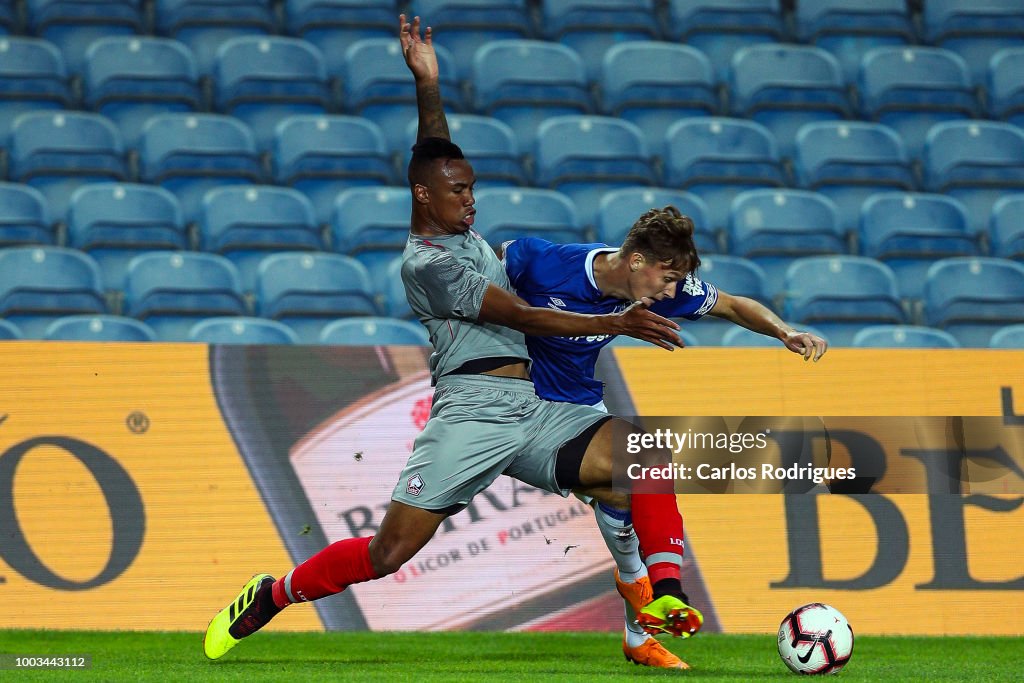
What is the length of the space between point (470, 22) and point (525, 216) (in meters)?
2.71

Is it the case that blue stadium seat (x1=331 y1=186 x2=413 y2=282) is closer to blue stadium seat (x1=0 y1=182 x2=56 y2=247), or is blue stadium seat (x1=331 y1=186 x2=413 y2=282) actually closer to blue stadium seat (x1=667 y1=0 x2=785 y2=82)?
blue stadium seat (x1=0 y1=182 x2=56 y2=247)

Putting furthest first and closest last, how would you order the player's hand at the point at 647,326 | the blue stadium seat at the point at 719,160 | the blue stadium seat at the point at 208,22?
1. the blue stadium seat at the point at 208,22
2. the blue stadium seat at the point at 719,160
3. the player's hand at the point at 647,326

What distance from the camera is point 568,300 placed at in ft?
15.9

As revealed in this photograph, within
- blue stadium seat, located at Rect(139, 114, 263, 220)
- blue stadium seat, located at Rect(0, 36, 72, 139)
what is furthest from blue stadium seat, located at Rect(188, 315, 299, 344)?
blue stadium seat, located at Rect(0, 36, 72, 139)

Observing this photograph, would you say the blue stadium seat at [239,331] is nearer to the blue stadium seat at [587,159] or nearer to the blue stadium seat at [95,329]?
the blue stadium seat at [95,329]

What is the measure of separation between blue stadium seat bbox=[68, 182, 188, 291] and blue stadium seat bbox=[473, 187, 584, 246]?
6.97 feet

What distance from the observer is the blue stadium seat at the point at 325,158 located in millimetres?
9203

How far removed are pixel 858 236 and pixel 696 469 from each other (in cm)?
402

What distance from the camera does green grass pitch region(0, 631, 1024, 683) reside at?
14.7 ft

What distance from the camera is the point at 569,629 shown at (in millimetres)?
6484

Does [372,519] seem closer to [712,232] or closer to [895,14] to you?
[712,232]

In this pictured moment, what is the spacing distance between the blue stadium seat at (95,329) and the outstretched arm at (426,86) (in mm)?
2967

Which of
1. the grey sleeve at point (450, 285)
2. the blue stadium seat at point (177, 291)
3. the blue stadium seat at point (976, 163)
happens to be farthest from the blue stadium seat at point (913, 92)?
the grey sleeve at point (450, 285)

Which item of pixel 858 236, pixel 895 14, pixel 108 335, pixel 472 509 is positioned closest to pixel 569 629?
pixel 472 509
